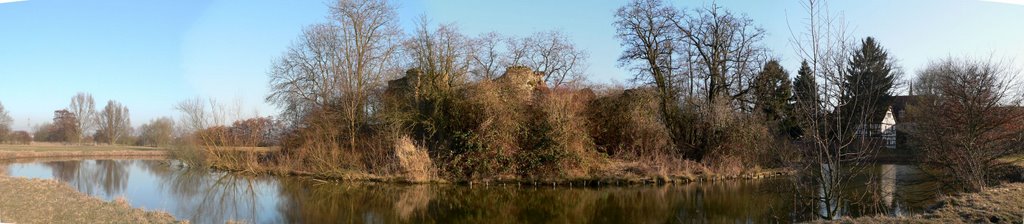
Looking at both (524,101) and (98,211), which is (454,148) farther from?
(98,211)

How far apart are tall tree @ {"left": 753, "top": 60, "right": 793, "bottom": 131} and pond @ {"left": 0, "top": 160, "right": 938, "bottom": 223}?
298 inches

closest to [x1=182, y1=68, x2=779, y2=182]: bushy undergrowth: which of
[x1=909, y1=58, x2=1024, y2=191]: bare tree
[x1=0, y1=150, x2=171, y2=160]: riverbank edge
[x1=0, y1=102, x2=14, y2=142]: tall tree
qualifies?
[x1=909, y1=58, x2=1024, y2=191]: bare tree

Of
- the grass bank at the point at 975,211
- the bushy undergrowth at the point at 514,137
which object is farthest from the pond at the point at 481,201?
the bushy undergrowth at the point at 514,137

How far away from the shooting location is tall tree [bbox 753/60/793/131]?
25188mm

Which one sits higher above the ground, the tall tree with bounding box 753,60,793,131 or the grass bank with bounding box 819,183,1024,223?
the tall tree with bounding box 753,60,793,131

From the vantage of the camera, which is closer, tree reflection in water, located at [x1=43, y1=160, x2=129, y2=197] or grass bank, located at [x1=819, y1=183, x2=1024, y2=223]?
grass bank, located at [x1=819, y1=183, x2=1024, y2=223]

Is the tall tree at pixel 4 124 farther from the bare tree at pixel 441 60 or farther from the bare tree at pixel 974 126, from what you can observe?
the bare tree at pixel 974 126

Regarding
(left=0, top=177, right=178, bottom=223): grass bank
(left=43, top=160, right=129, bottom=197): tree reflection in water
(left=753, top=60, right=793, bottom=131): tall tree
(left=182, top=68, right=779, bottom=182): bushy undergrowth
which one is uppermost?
(left=753, top=60, right=793, bottom=131): tall tree

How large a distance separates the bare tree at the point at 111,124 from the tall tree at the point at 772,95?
5495 centimetres

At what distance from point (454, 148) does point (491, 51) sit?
11.6 metres

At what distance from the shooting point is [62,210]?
9.25m

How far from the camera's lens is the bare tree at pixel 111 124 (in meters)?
53.0

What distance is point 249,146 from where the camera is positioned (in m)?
24.8

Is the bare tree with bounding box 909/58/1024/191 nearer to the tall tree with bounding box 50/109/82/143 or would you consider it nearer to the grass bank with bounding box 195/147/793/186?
the grass bank with bounding box 195/147/793/186
